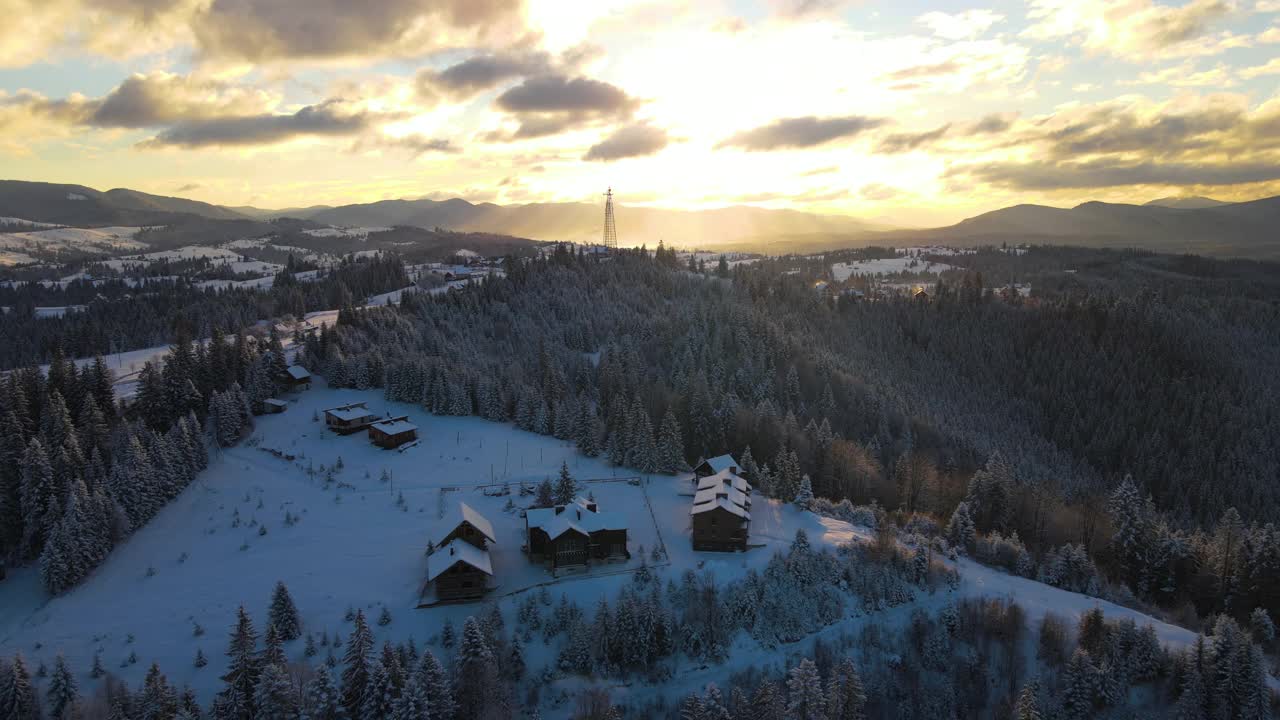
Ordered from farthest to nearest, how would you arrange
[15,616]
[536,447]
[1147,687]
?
[536,447] < [15,616] < [1147,687]

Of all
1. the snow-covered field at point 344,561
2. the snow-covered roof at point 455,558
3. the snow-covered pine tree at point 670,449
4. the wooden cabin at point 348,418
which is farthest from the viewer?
the wooden cabin at point 348,418

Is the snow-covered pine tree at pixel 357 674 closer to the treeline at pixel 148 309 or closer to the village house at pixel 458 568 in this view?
the village house at pixel 458 568

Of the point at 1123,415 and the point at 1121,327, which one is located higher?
the point at 1121,327

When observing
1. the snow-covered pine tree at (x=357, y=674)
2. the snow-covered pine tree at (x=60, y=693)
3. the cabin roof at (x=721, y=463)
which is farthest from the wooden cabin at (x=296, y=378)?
the snow-covered pine tree at (x=357, y=674)

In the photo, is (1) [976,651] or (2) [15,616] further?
(2) [15,616]

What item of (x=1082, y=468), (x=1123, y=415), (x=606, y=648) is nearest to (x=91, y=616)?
(x=606, y=648)

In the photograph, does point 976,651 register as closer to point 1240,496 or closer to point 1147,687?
point 1147,687

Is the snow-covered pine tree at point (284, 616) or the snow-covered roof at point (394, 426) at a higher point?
the snow-covered roof at point (394, 426)
